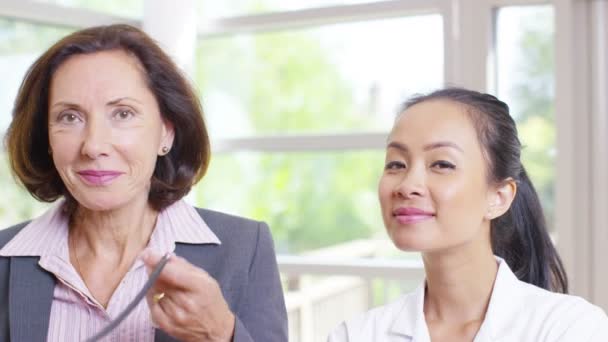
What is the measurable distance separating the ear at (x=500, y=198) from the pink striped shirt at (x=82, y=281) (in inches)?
21.1

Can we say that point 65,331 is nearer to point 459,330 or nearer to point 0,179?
point 459,330

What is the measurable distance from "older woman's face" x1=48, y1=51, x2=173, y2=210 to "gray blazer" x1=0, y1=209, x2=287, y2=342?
19 cm

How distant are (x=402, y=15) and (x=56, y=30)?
3.54ft

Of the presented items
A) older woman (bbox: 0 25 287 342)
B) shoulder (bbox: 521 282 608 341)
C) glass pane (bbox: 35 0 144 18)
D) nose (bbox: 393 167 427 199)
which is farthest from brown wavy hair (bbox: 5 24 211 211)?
glass pane (bbox: 35 0 144 18)

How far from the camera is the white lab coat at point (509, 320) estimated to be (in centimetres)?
136

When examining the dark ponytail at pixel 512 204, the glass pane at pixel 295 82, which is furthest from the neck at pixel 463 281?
the glass pane at pixel 295 82

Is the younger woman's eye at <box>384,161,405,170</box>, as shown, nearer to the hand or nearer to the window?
the hand

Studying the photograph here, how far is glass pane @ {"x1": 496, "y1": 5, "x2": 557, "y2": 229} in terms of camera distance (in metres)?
2.39

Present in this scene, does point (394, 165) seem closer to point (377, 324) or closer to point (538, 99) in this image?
point (377, 324)

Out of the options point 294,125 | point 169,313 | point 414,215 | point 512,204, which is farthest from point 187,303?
point 294,125

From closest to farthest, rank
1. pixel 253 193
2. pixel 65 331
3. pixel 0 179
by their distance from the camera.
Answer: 1. pixel 65 331
2. pixel 0 179
3. pixel 253 193

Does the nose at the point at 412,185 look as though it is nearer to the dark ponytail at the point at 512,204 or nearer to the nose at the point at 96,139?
the dark ponytail at the point at 512,204

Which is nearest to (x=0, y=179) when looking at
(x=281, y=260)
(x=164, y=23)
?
(x=164, y=23)

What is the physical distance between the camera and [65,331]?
156 cm
